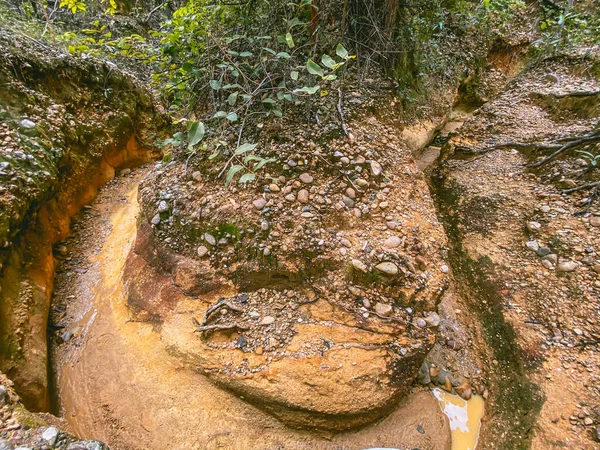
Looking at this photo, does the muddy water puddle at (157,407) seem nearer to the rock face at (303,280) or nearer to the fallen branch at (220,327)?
the rock face at (303,280)

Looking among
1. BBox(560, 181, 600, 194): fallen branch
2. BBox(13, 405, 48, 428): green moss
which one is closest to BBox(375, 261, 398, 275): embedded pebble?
BBox(560, 181, 600, 194): fallen branch

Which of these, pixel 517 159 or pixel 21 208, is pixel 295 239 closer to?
pixel 21 208

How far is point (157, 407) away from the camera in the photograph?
202 centimetres

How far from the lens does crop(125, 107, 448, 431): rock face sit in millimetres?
1952

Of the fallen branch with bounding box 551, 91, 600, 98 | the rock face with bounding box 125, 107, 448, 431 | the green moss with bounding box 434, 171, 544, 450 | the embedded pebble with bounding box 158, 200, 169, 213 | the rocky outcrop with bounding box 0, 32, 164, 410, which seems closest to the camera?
the green moss with bounding box 434, 171, 544, 450

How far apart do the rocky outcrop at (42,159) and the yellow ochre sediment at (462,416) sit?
2.83 m

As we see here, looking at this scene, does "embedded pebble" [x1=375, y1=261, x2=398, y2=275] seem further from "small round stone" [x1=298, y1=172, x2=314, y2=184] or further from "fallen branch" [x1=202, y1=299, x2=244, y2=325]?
"fallen branch" [x1=202, y1=299, x2=244, y2=325]

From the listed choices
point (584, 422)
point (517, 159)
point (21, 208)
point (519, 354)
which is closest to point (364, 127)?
point (517, 159)

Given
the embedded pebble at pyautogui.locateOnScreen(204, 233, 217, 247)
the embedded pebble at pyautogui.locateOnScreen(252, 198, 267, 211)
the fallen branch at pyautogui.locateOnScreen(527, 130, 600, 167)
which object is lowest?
the fallen branch at pyautogui.locateOnScreen(527, 130, 600, 167)

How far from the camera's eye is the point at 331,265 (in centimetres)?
218

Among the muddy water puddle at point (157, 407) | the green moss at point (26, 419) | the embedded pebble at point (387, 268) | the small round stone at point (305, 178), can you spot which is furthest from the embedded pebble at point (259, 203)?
the green moss at point (26, 419)

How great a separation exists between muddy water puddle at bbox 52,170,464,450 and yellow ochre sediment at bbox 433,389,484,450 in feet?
0.21

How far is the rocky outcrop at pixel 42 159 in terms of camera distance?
2.18 metres

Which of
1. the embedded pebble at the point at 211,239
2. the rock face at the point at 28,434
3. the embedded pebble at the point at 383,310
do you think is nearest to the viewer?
Result: the rock face at the point at 28,434
